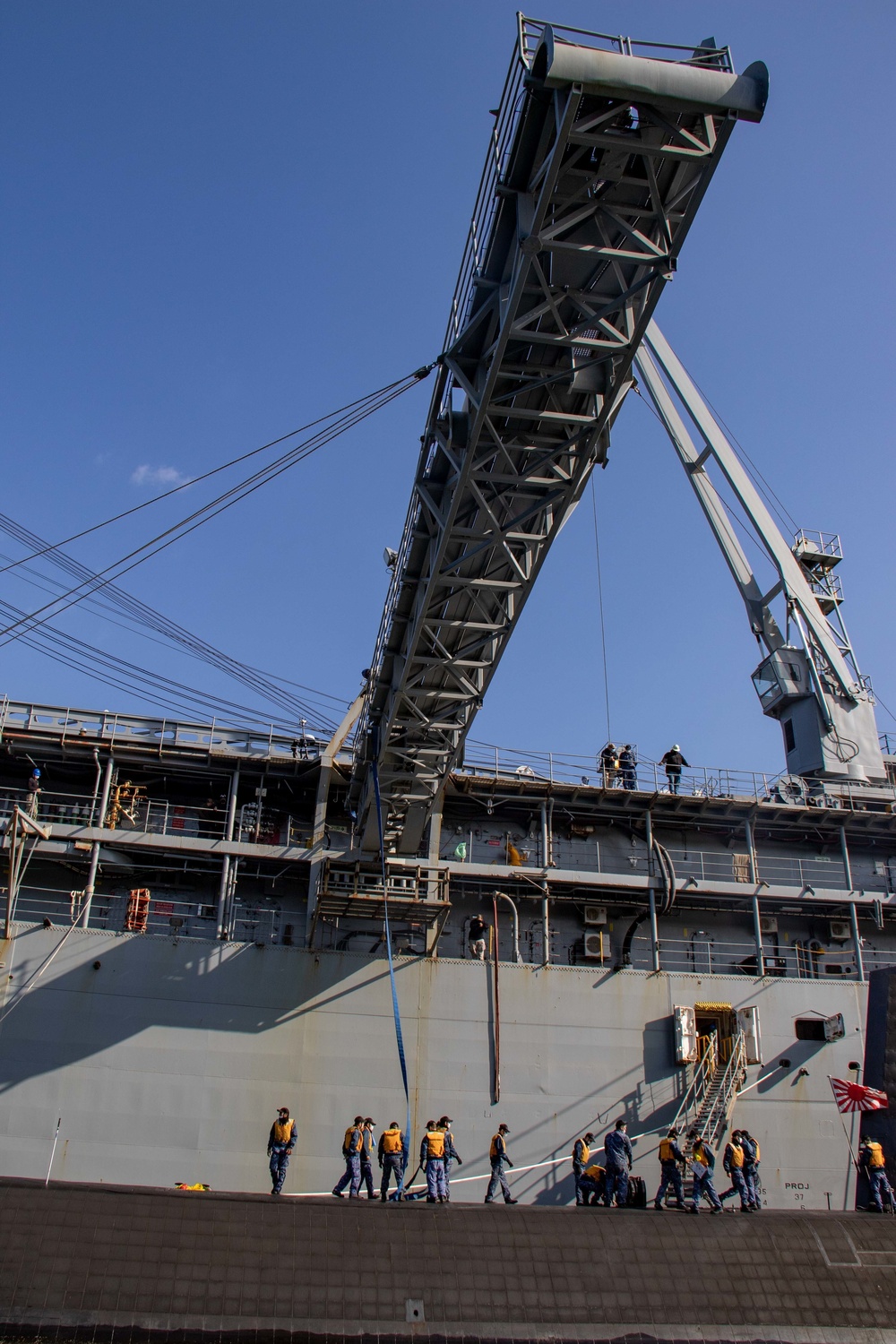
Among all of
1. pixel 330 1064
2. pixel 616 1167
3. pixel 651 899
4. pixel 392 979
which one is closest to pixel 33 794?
pixel 330 1064

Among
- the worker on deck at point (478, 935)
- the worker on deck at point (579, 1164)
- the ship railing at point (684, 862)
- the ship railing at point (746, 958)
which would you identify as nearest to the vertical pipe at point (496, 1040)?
the worker on deck at point (478, 935)

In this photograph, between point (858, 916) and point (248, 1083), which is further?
point (858, 916)

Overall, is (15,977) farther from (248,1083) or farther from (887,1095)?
(887,1095)

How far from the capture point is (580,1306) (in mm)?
11211

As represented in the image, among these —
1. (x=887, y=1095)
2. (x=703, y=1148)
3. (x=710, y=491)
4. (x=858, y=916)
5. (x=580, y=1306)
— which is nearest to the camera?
(x=580, y=1306)

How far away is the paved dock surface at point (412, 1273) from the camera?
9930 mm

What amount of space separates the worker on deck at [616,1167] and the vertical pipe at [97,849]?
40.4 ft

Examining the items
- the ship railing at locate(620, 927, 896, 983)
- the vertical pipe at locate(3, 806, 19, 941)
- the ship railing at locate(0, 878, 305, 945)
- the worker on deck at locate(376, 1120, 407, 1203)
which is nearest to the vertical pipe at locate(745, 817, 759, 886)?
the ship railing at locate(620, 927, 896, 983)

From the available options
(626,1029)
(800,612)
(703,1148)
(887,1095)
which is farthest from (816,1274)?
(800,612)

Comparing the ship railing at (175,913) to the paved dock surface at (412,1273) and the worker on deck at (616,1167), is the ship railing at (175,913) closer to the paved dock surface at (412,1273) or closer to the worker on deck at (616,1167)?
the worker on deck at (616,1167)

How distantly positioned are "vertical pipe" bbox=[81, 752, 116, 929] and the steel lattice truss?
8842mm

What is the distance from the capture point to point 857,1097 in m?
19.1

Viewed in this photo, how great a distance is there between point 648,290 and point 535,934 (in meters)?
17.7

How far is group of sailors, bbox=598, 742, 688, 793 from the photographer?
86.2 feet
